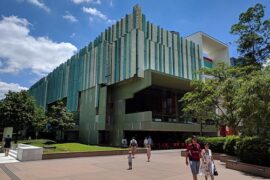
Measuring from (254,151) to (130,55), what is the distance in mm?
20592

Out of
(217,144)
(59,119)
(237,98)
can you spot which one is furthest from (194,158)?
(59,119)

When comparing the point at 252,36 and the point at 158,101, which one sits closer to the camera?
the point at 252,36

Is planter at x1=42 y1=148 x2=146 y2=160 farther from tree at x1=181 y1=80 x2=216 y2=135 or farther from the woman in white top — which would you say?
the woman in white top

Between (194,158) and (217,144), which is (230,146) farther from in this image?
(194,158)

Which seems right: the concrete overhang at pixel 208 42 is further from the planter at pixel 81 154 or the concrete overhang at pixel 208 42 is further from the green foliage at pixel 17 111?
the green foliage at pixel 17 111

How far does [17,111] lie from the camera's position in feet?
101

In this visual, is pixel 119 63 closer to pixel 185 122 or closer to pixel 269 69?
pixel 185 122

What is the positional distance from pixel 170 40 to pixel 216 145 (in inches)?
802

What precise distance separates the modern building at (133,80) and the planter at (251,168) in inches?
624

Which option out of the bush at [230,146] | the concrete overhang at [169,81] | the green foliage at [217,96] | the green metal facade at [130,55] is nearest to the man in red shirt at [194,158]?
the bush at [230,146]

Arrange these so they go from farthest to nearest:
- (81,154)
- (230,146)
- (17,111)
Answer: (17,111)
(81,154)
(230,146)

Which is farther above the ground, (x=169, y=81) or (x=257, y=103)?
(x=169, y=81)

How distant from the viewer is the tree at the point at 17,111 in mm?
29969

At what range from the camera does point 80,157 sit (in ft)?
61.8
